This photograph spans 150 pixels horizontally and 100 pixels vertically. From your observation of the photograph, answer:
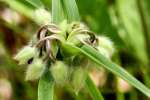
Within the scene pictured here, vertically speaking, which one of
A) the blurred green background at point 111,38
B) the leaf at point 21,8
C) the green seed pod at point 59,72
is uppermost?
the green seed pod at point 59,72

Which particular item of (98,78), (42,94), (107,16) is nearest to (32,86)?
(98,78)

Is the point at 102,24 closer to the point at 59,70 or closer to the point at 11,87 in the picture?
the point at 11,87

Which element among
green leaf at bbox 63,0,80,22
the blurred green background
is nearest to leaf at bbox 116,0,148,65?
the blurred green background

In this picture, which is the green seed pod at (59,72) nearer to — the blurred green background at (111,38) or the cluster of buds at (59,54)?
the cluster of buds at (59,54)

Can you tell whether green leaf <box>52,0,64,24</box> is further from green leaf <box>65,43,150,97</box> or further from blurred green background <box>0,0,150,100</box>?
blurred green background <box>0,0,150,100</box>

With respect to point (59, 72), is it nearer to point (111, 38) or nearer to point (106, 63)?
point (106, 63)

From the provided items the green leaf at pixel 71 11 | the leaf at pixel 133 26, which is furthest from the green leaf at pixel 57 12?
the leaf at pixel 133 26
